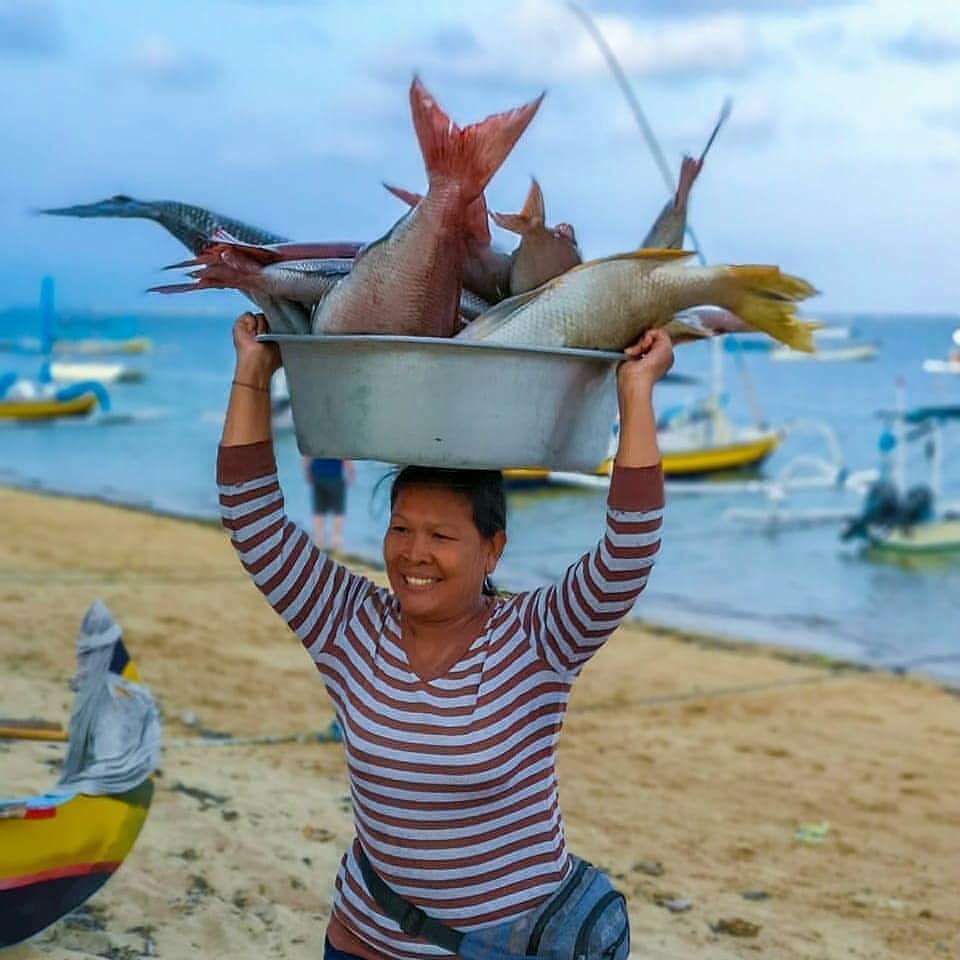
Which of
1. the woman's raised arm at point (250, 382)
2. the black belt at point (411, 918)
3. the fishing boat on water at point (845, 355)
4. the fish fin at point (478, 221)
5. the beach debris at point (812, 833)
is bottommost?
the beach debris at point (812, 833)

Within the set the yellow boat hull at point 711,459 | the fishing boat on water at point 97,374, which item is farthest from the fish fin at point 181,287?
the fishing boat on water at point 97,374

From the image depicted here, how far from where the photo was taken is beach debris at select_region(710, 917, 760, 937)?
473 cm

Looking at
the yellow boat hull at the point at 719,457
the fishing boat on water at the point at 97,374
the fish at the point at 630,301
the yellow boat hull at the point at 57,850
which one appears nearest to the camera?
the fish at the point at 630,301

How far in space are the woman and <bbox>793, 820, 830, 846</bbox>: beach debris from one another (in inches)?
151

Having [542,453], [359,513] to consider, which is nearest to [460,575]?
[542,453]

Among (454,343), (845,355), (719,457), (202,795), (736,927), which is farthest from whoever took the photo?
(845,355)

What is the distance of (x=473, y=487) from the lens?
242 centimetres

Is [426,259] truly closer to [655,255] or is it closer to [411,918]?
[655,255]

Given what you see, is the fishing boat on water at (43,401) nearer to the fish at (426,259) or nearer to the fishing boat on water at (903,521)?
the fishing boat on water at (903,521)

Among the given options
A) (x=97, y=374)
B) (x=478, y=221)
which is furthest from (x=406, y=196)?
(x=97, y=374)

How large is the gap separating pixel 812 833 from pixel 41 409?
26179 millimetres

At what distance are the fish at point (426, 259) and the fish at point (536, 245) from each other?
0.31 feet

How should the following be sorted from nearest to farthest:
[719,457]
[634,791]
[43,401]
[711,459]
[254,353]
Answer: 1. [254,353]
2. [634,791]
3. [711,459]
4. [719,457]
5. [43,401]

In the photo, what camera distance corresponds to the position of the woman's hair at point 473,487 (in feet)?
7.89
